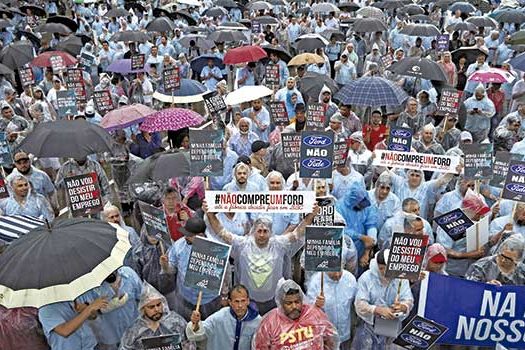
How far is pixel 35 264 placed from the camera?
414 cm

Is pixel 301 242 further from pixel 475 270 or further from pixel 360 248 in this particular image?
pixel 475 270

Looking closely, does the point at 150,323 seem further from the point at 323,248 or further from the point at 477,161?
the point at 477,161

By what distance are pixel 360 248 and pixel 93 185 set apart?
9.88 feet

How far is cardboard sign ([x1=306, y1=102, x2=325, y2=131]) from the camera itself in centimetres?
865

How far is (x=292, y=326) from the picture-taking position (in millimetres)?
4715

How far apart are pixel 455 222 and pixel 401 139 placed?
1.99 metres

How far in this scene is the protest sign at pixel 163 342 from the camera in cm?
444

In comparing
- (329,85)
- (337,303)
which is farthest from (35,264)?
(329,85)

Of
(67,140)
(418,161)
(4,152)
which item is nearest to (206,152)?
(67,140)

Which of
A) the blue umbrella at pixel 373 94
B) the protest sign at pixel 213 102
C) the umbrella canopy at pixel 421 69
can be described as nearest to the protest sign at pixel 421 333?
the blue umbrella at pixel 373 94

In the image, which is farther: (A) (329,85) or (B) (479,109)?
(A) (329,85)

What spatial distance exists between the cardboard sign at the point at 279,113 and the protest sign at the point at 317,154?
3005 mm

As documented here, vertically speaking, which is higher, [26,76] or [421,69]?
[421,69]

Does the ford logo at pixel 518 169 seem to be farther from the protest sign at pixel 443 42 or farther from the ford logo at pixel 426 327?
the protest sign at pixel 443 42
